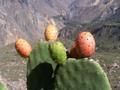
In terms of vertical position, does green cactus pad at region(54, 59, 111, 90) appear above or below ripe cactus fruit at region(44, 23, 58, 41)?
below

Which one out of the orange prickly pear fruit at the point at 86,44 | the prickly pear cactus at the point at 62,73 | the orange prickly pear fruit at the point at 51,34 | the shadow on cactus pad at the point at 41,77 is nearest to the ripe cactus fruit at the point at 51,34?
the orange prickly pear fruit at the point at 51,34

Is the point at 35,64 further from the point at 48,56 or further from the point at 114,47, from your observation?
the point at 114,47

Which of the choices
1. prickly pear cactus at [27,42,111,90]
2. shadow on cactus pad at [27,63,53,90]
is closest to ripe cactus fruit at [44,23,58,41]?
prickly pear cactus at [27,42,111,90]

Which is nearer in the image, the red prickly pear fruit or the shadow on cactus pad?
the red prickly pear fruit

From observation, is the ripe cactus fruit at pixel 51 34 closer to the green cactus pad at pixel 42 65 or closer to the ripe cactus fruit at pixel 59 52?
the green cactus pad at pixel 42 65

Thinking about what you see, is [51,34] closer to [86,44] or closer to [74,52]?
[74,52]

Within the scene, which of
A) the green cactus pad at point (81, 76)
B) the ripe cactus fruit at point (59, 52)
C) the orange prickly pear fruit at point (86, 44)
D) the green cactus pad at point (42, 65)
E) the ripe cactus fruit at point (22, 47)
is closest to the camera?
the orange prickly pear fruit at point (86, 44)

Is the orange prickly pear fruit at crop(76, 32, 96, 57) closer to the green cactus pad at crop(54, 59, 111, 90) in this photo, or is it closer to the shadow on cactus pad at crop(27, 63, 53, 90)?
the green cactus pad at crop(54, 59, 111, 90)
